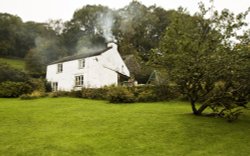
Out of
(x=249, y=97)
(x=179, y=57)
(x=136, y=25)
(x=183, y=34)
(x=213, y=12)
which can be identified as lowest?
(x=249, y=97)

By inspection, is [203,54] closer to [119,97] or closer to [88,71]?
[119,97]

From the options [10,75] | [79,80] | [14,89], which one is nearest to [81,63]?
[79,80]

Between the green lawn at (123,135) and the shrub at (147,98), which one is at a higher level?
the shrub at (147,98)

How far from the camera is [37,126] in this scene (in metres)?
14.6

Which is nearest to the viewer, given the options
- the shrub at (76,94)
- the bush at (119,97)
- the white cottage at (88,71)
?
the bush at (119,97)

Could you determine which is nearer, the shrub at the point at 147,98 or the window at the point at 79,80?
the shrub at the point at 147,98

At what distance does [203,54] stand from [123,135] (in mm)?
6830

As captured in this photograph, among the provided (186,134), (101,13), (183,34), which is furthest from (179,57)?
(101,13)

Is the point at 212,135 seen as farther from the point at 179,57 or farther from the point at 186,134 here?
the point at 179,57

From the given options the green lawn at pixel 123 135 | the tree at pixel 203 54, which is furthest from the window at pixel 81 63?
the tree at pixel 203 54

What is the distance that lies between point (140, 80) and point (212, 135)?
3986cm

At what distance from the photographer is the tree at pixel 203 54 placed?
50.2 feet

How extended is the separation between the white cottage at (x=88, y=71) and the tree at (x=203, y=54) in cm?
2184

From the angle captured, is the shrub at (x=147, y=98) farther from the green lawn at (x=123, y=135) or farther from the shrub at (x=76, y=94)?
the green lawn at (x=123, y=135)
